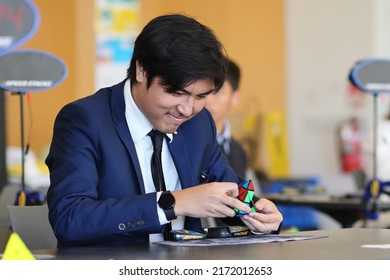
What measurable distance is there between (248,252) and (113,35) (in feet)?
28.0

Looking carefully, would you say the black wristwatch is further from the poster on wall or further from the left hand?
the poster on wall

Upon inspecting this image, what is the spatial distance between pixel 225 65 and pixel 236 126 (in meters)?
6.93

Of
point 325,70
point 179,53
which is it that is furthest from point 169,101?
point 325,70

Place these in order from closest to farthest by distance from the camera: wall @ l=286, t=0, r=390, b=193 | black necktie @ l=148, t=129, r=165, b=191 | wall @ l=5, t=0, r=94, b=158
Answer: black necktie @ l=148, t=129, r=165, b=191 < wall @ l=286, t=0, r=390, b=193 < wall @ l=5, t=0, r=94, b=158

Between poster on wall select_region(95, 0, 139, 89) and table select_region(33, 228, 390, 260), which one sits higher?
poster on wall select_region(95, 0, 139, 89)

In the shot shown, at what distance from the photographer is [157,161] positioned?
7.20ft

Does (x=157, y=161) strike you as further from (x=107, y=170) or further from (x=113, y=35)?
(x=113, y=35)

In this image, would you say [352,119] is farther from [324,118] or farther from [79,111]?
[79,111]

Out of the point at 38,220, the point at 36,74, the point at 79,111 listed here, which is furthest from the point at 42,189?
the point at 79,111

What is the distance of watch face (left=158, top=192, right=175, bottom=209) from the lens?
193cm

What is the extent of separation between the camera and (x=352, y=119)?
26.7 feet

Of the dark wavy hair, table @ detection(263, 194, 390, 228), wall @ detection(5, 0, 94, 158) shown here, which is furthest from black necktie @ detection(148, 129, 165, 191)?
wall @ detection(5, 0, 94, 158)

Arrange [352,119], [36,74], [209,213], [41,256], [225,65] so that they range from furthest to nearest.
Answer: [352,119], [36,74], [225,65], [209,213], [41,256]

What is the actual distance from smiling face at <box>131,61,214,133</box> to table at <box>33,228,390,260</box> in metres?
0.38
